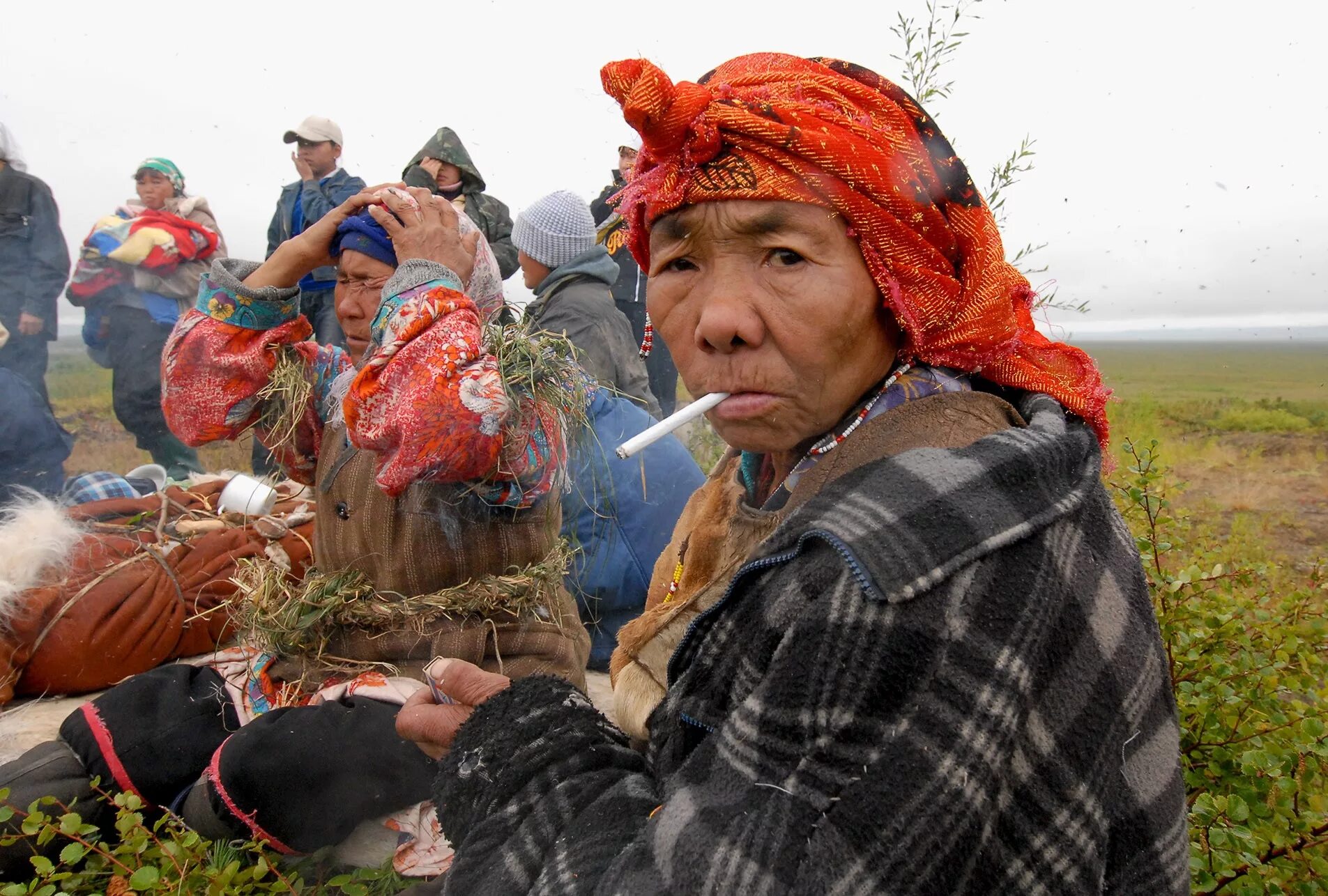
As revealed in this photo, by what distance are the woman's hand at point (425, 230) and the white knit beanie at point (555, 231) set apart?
1.85m

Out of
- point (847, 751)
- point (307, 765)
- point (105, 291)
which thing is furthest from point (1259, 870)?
point (105, 291)

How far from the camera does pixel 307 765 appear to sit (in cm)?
224

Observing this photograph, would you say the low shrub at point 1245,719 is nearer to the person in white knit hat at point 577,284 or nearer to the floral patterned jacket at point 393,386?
the floral patterned jacket at point 393,386

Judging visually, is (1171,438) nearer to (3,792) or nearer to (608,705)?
(608,705)

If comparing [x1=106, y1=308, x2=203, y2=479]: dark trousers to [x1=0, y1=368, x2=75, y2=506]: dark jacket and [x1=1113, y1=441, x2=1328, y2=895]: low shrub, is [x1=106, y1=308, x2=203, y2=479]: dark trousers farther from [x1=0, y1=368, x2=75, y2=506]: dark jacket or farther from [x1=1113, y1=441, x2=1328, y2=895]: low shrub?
[x1=1113, y1=441, x2=1328, y2=895]: low shrub

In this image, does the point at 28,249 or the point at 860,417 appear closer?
the point at 860,417

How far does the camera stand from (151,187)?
6.16m

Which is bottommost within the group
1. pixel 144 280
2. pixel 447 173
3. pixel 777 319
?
pixel 777 319

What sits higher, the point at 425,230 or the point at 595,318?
the point at 425,230

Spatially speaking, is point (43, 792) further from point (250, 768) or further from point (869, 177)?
point (869, 177)

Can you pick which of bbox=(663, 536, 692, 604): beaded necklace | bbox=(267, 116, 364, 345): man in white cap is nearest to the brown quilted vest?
bbox=(663, 536, 692, 604): beaded necklace

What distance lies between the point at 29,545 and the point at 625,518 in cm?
217

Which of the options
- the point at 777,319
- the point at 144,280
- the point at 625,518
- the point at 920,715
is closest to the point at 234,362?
the point at 625,518

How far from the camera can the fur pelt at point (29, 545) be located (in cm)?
293
